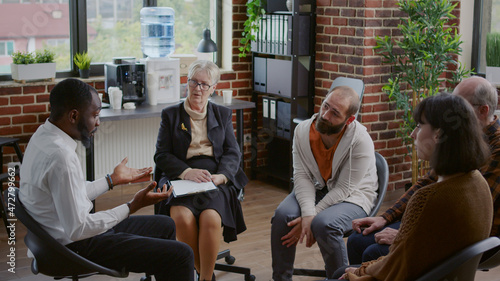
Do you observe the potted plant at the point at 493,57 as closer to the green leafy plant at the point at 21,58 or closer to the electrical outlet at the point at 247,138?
the electrical outlet at the point at 247,138

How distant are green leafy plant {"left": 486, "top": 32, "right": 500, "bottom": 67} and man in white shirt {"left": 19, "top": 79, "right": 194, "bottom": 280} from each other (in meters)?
3.14

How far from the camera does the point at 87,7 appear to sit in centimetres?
515

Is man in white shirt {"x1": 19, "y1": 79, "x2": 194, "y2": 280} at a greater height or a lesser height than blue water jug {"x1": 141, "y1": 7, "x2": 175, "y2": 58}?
lesser

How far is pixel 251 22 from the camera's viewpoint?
5.47m

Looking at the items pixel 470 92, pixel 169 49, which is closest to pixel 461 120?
pixel 470 92

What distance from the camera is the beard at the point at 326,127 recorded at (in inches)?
122

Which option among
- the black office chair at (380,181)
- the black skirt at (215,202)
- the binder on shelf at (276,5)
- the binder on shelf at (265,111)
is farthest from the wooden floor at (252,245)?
the binder on shelf at (276,5)

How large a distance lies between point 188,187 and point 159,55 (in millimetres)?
2366

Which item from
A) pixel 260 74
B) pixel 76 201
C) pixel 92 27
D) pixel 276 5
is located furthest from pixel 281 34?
pixel 76 201

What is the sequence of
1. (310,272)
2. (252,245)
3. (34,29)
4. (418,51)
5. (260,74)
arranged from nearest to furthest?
1. (310,272)
2. (252,245)
3. (418,51)
4. (34,29)
5. (260,74)

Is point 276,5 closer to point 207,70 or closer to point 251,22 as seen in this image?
point 251,22

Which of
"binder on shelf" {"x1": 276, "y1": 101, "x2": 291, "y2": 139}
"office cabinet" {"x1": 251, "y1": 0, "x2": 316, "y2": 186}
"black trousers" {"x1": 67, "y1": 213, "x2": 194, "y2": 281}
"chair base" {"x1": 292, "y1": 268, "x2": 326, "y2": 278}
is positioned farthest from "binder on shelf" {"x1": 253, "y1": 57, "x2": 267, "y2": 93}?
"black trousers" {"x1": 67, "y1": 213, "x2": 194, "y2": 281}

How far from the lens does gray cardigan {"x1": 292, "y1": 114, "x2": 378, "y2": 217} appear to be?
3.10m

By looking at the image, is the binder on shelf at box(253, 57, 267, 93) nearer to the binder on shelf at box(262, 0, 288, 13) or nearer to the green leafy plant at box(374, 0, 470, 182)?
the binder on shelf at box(262, 0, 288, 13)
